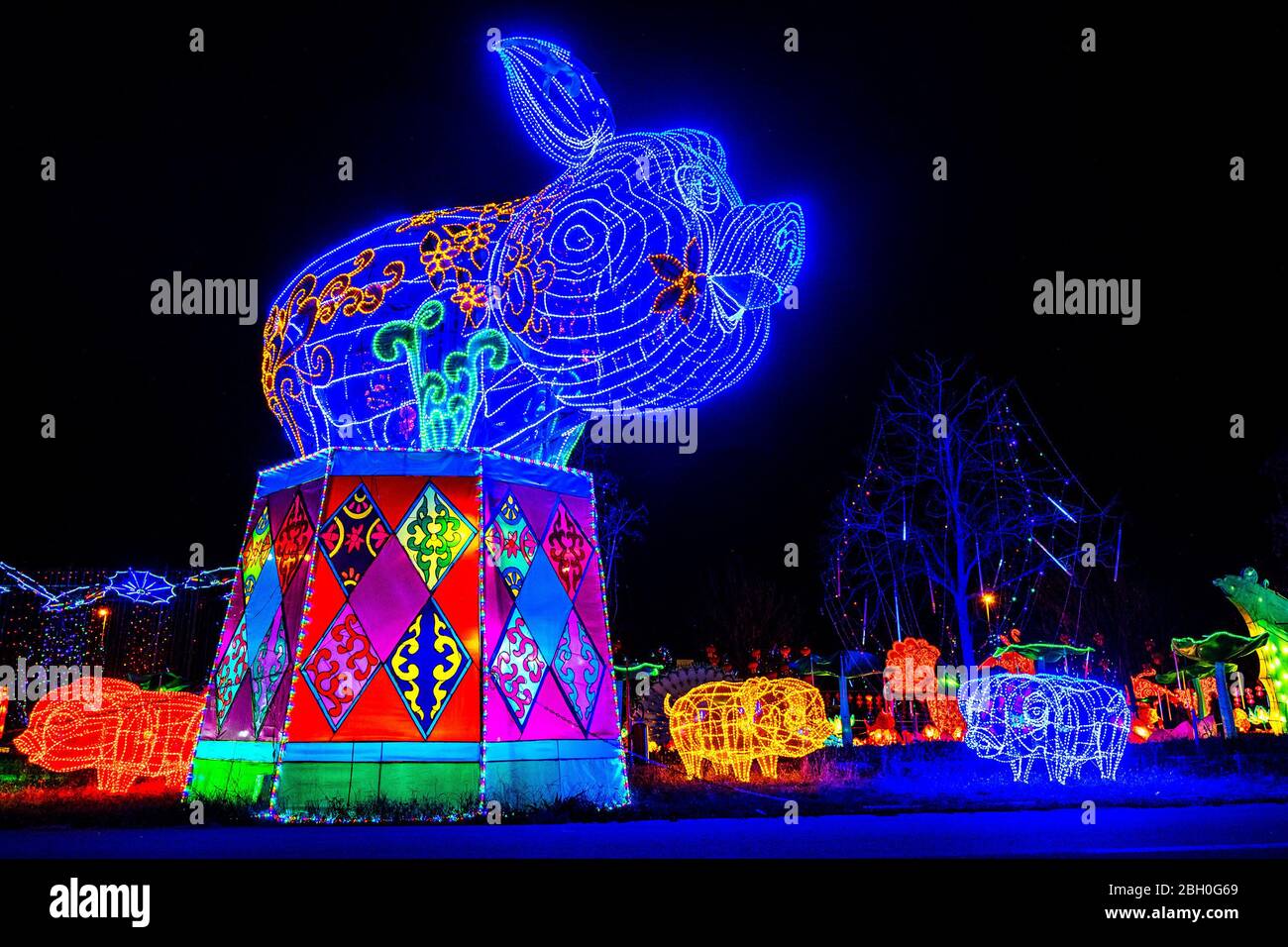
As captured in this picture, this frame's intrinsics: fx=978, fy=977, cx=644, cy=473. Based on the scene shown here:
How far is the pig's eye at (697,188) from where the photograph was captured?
10.1 m

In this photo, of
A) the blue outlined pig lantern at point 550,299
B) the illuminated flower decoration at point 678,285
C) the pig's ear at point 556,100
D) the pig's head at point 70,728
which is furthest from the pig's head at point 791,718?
the pig's head at point 70,728

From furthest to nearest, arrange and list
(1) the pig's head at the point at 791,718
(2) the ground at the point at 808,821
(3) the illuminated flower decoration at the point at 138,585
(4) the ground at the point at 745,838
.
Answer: (3) the illuminated flower decoration at the point at 138,585 < (1) the pig's head at the point at 791,718 < (2) the ground at the point at 808,821 < (4) the ground at the point at 745,838

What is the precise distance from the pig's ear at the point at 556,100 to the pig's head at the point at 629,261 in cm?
1

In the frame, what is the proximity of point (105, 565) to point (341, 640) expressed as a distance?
18.6 metres

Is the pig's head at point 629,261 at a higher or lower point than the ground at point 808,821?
higher

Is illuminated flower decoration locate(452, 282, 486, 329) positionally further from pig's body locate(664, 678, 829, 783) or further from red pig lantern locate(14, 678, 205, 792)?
pig's body locate(664, 678, 829, 783)

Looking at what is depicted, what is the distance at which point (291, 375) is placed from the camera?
10172mm

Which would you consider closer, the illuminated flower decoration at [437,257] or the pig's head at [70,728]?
the illuminated flower decoration at [437,257]

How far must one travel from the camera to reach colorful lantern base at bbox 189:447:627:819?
342 inches

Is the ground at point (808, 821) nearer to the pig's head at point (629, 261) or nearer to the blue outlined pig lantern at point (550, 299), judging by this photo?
the blue outlined pig lantern at point (550, 299)

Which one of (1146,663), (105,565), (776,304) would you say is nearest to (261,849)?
(776,304)

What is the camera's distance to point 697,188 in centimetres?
1012

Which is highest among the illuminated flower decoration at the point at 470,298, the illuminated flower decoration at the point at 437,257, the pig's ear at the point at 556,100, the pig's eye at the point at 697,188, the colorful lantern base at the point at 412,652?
the pig's ear at the point at 556,100

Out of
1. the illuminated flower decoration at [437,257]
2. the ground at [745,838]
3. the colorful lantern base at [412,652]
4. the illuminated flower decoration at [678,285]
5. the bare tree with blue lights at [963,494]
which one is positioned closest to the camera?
the ground at [745,838]
